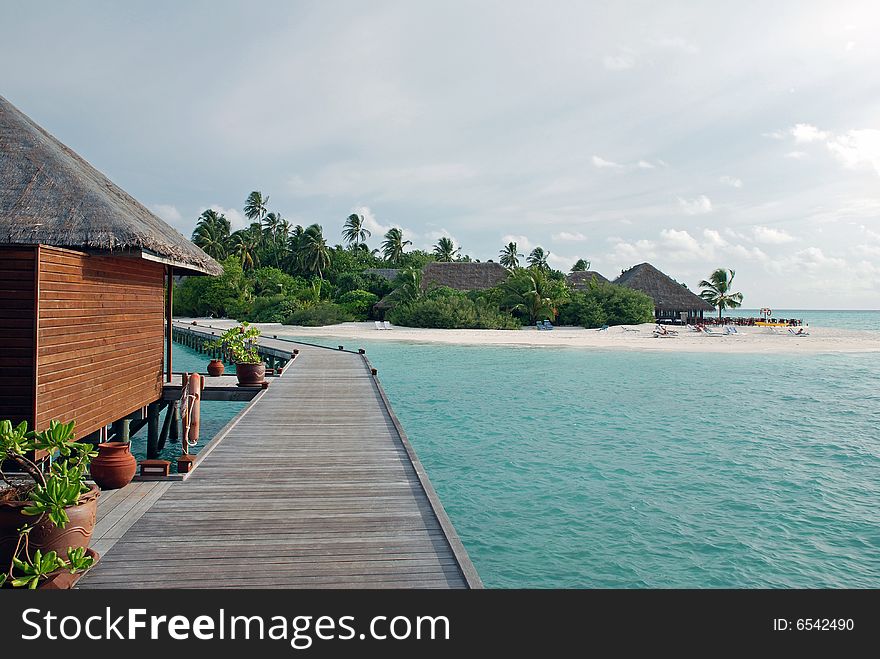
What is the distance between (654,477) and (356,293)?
117 ft

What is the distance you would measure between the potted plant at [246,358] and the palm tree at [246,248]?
4104cm

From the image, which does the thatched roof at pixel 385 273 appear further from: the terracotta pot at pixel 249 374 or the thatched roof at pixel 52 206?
the thatched roof at pixel 52 206

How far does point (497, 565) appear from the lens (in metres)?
5.71

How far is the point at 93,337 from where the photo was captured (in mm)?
6480

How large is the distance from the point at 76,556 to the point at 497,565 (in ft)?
12.7

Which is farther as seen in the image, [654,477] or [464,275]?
[464,275]

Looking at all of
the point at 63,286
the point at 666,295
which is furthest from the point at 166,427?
the point at 666,295

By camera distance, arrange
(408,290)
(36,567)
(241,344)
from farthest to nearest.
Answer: (408,290)
(241,344)
(36,567)

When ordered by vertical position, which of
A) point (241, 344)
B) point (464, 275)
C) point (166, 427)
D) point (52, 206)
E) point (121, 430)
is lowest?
point (166, 427)

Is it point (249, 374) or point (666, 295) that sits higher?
point (666, 295)

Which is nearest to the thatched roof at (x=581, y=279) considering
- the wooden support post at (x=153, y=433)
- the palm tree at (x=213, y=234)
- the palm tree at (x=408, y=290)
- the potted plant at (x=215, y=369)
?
the palm tree at (x=408, y=290)

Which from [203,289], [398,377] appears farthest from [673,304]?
[203,289]

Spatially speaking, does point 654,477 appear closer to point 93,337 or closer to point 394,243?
point 93,337

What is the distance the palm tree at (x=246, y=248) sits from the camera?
169 feet
